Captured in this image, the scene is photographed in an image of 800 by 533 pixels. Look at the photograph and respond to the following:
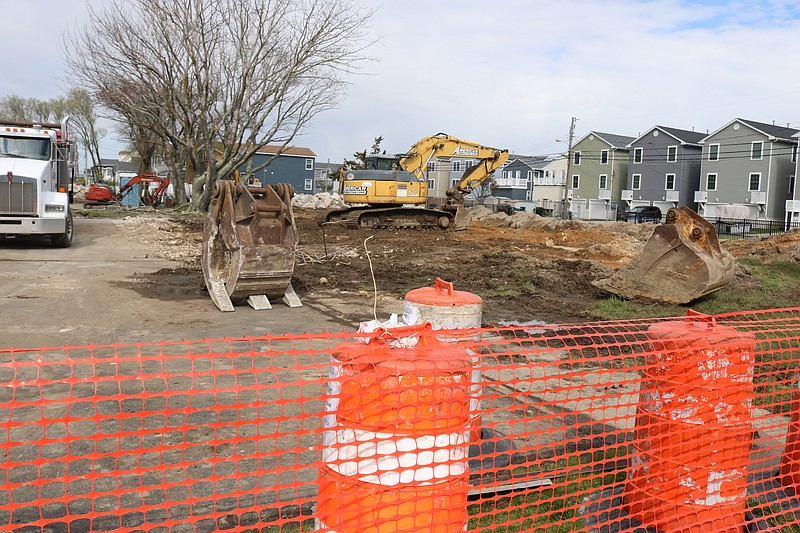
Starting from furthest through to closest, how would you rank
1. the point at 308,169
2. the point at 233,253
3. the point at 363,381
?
the point at 308,169 < the point at 233,253 < the point at 363,381

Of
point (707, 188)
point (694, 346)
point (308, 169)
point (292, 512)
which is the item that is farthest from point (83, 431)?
point (308, 169)

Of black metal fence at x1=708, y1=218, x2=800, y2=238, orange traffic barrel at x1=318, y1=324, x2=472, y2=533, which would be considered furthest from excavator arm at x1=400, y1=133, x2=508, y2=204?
orange traffic barrel at x1=318, y1=324, x2=472, y2=533

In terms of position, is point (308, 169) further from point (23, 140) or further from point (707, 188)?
point (23, 140)

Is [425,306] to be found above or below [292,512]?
above

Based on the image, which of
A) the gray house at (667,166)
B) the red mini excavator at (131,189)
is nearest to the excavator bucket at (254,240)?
the red mini excavator at (131,189)

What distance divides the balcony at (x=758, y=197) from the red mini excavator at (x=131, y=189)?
3955cm

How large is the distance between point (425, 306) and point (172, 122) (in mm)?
30238

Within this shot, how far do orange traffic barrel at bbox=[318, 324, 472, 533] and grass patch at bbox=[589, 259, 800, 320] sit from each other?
24.6ft

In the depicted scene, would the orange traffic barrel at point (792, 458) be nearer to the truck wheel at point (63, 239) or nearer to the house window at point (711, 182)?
the truck wheel at point (63, 239)

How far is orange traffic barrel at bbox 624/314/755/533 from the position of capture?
353cm

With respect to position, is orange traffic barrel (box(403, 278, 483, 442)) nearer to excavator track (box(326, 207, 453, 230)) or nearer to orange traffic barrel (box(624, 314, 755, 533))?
orange traffic barrel (box(624, 314, 755, 533))

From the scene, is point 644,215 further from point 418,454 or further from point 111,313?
point 418,454

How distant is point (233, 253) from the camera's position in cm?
1014

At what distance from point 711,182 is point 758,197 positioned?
447 centimetres
